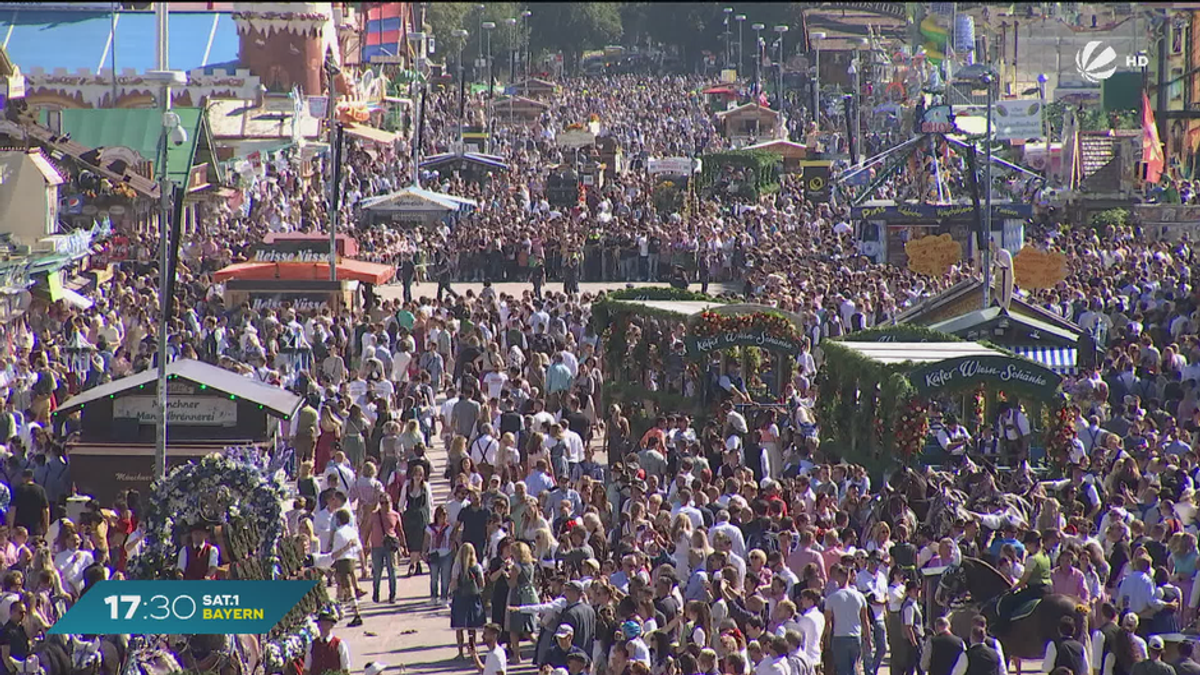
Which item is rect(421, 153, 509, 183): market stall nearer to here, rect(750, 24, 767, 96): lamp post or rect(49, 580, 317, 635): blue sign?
rect(750, 24, 767, 96): lamp post

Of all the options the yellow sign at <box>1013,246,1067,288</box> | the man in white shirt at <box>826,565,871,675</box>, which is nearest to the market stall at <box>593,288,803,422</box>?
the yellow sign at <box>1013,246,1067,288</box>

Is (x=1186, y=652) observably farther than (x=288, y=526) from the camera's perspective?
No

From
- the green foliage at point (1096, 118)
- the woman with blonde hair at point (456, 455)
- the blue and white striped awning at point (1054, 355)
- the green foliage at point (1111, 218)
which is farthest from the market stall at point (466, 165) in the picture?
the woman with blonde hair at point (456, 455)

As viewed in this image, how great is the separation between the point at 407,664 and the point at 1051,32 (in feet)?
304

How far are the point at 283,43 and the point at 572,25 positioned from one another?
73900 mm

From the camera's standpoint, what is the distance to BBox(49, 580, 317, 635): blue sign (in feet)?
31.7

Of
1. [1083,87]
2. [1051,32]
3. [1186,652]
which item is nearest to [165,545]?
[1186,652]

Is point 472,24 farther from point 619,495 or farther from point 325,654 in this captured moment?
point 325,654

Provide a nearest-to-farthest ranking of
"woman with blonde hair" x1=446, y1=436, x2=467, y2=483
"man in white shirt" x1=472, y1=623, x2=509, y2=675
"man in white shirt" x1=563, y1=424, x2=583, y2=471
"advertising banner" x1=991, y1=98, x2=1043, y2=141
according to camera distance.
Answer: "man in white shirt" x1=472, y1=623, x2=509, y2=675
"woman with blonde hair" x1=446, y1=436, x2=467, y2=483
"man in white shirt" x1=563, y1=424, x2=583, y2=471
"advertising banner" x1=991, y1=98, x2=1043, y2=141

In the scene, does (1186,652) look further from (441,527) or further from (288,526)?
(288,526)

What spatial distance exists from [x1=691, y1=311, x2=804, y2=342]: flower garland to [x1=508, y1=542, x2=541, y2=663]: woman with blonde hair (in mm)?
7041

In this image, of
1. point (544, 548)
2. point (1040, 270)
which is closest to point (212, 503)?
point (544, 548)

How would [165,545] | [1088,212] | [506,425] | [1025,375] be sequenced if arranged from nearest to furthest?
[165,545] < [1025,375] < [506,425] < [1088,212]

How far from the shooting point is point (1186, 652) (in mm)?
11984
